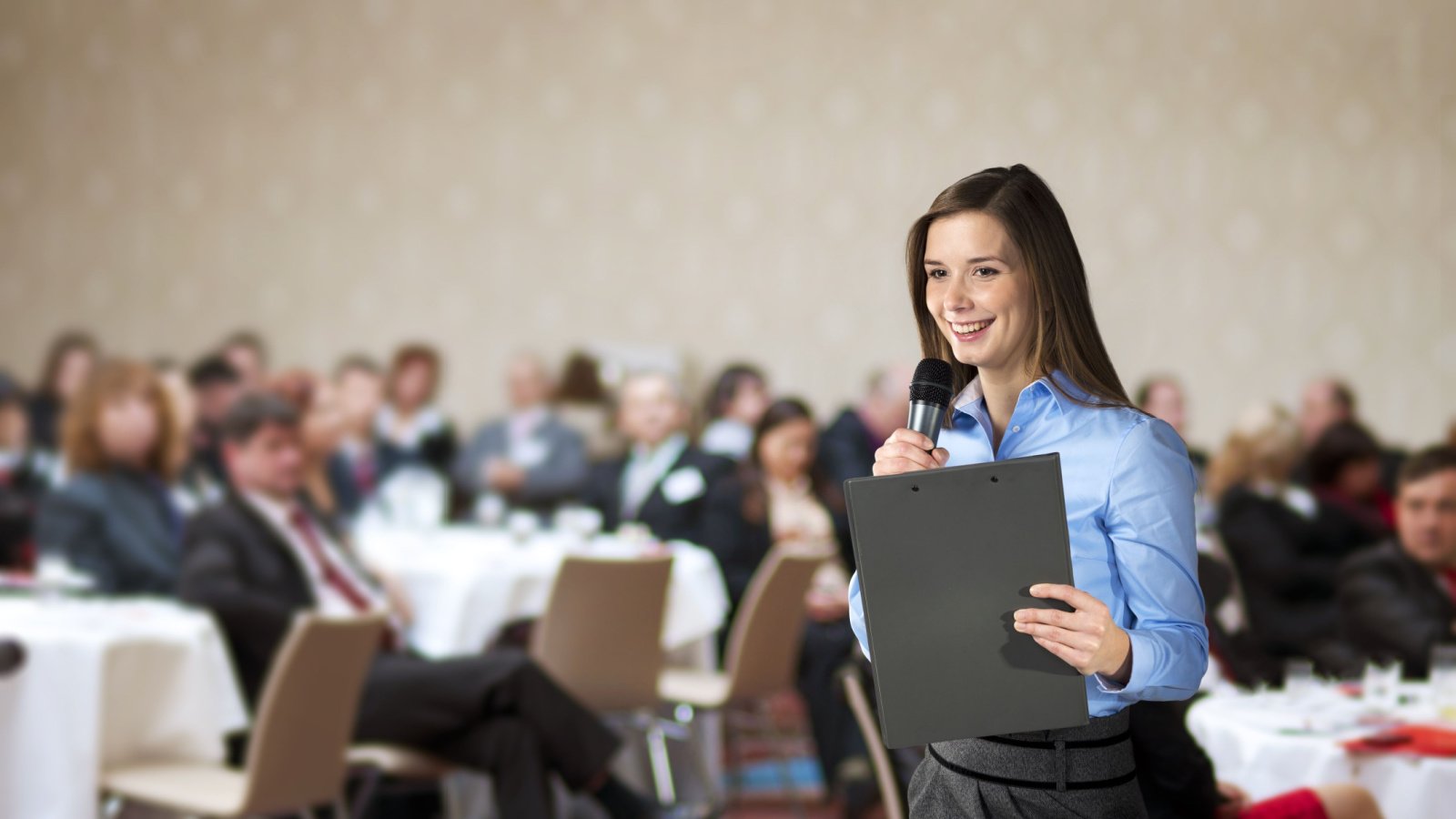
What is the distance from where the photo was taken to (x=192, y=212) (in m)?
10.2

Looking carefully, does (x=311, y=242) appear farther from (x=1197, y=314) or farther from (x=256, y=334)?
(x=1197, y=314)

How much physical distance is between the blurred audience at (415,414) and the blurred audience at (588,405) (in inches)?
28.0

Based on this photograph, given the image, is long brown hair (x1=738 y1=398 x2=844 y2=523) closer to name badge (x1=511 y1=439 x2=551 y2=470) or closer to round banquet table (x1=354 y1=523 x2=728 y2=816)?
round banquet table (x1=354 y1=523 x2=728 y2=816)

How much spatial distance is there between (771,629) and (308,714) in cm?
183

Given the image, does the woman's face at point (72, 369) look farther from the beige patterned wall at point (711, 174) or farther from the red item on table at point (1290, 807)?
the red item on table at point (1290, 807)

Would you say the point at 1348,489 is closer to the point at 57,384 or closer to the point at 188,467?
the point at 188,467

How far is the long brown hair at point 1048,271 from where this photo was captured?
1.44 meters

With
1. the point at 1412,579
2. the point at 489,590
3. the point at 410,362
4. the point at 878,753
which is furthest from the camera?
the point at 410,362

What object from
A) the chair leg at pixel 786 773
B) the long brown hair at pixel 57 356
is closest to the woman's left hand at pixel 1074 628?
the chair leg at pixel 786 773

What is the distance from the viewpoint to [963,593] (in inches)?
51.3

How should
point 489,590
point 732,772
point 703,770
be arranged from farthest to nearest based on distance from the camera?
point 732,772
point 489,590
point 703,770

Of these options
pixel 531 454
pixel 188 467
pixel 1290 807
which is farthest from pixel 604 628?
pixel 531 454

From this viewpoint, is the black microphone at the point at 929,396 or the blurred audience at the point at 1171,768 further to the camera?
the blurred audience at the point at 1171,768

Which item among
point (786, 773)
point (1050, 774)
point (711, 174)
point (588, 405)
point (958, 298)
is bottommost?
point (786, 773)
